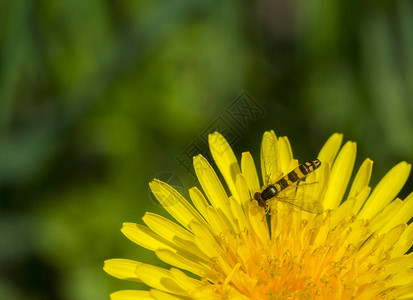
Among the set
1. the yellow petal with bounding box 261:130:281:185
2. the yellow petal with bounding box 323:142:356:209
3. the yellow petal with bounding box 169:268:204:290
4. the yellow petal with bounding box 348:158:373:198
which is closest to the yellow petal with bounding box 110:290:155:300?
the yellow petal with bounding box 169:268:204:290

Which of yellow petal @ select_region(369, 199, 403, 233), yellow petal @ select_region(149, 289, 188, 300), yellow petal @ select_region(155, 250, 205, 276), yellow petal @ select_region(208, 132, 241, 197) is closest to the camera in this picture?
yellow petal @ select_region(149, 289, 188, 300)

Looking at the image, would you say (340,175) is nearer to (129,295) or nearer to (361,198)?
(361,198)

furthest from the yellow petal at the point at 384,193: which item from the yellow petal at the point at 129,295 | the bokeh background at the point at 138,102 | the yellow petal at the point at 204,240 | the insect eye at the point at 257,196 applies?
the yellow petal at the point at 129,295

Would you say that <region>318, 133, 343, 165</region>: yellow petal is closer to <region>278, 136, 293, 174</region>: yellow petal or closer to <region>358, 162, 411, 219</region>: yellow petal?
<region>278, 136, 293, 174</region>: yellow petal

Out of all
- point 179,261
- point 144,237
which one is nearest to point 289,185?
point 179,261

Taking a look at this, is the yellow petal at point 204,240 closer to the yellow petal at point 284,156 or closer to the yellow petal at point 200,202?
the yellow petal at point 200,202

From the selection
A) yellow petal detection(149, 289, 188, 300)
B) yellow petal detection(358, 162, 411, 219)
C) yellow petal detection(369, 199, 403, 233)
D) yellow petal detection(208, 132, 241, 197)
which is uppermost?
yellow petal detection(208, 132, 241, 197)

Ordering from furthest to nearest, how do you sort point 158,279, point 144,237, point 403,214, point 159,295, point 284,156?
point 284,156, point 403,214, point 144,237, point 158,279, point 159,295
